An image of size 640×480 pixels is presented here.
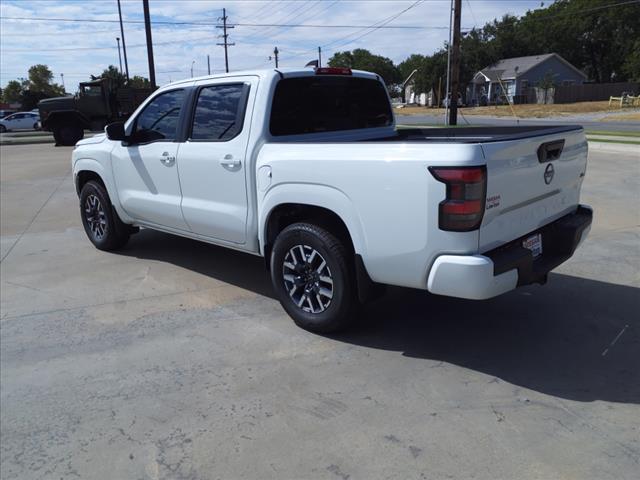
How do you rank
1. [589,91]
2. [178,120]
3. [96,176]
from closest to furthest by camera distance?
[178,120]
[96,176]
[589,91]

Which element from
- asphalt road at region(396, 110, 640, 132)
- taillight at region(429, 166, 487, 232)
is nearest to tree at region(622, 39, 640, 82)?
asphalt road at region(396, 110, 640, 132)

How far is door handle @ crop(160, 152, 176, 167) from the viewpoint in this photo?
5.11 m

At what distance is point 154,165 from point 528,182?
3.47m

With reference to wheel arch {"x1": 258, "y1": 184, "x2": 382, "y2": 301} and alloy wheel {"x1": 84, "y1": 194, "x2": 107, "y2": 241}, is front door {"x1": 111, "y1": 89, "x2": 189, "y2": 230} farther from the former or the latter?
wheel arch {"x1": 258, "y1": 184, "x2": 382, "y2": 301}

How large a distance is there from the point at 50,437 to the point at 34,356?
118 cm

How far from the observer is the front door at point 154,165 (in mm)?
5188

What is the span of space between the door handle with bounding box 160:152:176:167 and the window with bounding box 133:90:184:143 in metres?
0.16

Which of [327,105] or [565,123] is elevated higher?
[327,105]

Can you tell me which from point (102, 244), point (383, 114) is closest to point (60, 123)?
point (102, 244)

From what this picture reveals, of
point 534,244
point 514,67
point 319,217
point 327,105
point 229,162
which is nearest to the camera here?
point 534,244

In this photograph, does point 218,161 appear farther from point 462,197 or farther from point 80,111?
point 80,111

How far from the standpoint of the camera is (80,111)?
22938mm

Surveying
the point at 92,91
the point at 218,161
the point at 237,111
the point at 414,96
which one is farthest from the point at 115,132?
the point at 414,96

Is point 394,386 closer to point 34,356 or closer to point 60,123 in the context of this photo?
point 34,356
